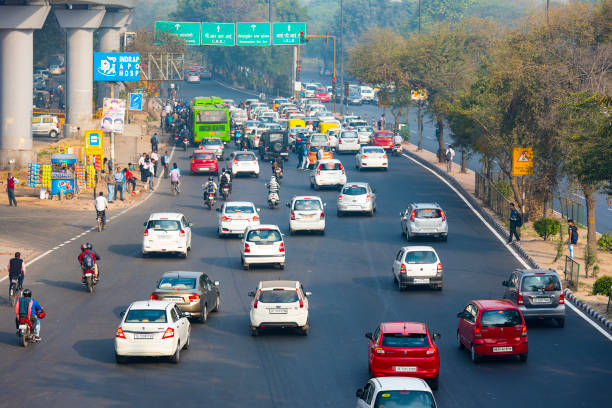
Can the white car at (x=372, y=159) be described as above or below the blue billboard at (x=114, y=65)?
below

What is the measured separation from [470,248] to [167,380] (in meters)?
20.2

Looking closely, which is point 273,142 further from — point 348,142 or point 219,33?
point 219,33

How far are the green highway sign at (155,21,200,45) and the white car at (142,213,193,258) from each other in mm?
67519

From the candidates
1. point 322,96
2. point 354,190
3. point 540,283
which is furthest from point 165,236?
point 322,96

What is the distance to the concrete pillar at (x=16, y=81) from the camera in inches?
2188

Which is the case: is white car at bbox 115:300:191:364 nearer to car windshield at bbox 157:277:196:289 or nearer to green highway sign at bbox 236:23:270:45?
car windshield at bbox 157:277:196:289

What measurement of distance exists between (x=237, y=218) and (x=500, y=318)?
1870cm

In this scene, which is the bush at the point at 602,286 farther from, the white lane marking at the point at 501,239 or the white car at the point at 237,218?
the white car at the point at 237,218

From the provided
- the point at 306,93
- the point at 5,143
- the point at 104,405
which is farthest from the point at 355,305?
the point at 306,93

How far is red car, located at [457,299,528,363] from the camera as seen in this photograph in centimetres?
2153

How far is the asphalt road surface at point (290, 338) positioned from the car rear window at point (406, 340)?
41.4 inches

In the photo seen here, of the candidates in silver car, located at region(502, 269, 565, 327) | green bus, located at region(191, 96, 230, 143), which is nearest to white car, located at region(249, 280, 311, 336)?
silver car, located at region(502, 269, 565, 327)

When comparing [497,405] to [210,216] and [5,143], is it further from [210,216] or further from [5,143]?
[5,143]

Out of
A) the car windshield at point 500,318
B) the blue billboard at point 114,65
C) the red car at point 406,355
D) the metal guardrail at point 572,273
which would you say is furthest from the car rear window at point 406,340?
the blue billboard at point 114,65
